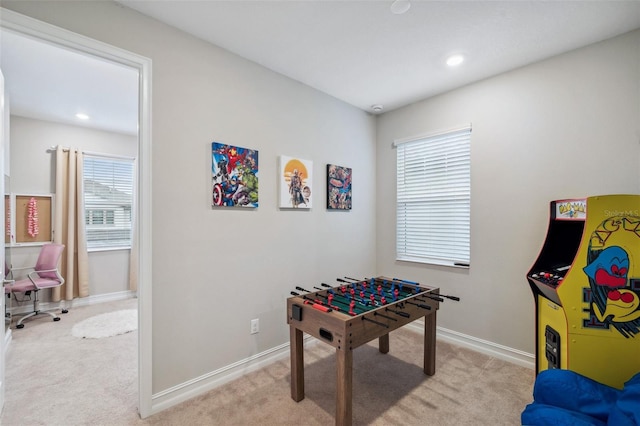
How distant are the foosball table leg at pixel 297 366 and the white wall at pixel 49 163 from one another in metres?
4.11

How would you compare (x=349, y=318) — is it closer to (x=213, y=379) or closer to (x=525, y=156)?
(x=213, y=379)

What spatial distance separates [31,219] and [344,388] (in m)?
4.88

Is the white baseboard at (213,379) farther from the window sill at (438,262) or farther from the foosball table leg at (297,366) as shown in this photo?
the window sill at (438,262)

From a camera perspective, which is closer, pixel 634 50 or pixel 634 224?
pixel 634 224

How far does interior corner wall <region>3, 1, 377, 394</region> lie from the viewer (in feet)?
6.56

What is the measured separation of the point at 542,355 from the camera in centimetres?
202

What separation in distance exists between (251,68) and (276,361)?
2673 millimetres

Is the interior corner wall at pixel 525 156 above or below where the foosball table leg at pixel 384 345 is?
above

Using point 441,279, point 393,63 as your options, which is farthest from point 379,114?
point 441,279

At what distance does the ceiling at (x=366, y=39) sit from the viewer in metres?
1.88

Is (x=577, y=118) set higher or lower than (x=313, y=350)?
higher

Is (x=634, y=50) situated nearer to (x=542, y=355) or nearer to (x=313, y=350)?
(x=542, y=355)

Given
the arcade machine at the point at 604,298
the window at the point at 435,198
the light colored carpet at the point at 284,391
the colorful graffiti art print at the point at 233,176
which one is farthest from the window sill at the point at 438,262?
the colorful graffiti art print at the point at 233,176

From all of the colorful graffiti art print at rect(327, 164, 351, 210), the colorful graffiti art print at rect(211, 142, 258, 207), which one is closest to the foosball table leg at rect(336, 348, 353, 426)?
the colorful graffiti art print at rect(211, 142, 258, 207)
